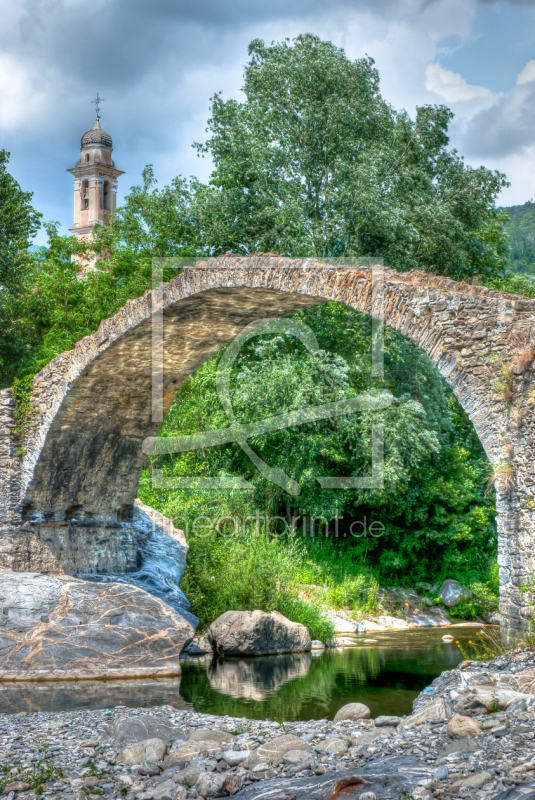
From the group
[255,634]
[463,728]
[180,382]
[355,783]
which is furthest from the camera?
[180,382]

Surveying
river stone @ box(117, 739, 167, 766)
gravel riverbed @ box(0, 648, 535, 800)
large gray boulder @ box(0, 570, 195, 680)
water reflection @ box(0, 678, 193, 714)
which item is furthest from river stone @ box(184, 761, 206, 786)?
large gray boulder @ box(0, 570, 195, 680)

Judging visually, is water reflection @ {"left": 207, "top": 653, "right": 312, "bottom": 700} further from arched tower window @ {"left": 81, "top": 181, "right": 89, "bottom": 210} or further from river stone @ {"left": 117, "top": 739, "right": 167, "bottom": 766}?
arched tower window @ {"left": 81, "top": 181, "right": 89, "bottom": 210}

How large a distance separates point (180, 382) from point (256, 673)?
392cm

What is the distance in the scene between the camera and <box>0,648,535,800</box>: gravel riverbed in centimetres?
361

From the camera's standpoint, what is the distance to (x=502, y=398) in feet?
17.6

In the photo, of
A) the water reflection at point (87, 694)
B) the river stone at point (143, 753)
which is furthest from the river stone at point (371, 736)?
the water reflection at point (87, 694)

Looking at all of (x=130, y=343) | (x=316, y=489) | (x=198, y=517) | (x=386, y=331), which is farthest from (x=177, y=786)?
(x=386, y=331)

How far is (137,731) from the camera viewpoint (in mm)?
5648

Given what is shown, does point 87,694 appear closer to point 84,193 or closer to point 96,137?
point 84,193

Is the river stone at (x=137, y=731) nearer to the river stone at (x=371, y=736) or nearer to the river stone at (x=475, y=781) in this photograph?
the river stone at (x=371, y=736)

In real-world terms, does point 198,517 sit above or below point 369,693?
above

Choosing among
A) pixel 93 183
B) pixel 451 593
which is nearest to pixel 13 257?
pixel 451 593

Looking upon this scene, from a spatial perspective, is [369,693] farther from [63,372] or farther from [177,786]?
[63,372]

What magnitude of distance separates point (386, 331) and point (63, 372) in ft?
24.7
